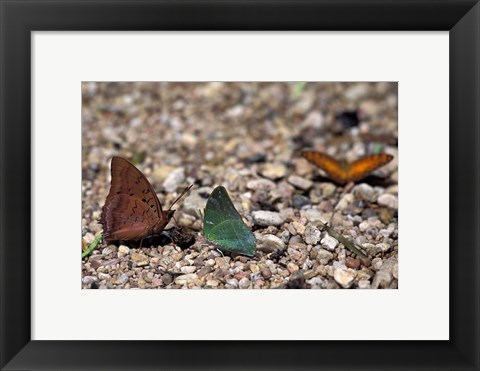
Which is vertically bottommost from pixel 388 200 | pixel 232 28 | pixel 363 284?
pixel 363 284

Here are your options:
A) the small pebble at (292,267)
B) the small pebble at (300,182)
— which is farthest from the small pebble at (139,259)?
the small pebble at (300,182)

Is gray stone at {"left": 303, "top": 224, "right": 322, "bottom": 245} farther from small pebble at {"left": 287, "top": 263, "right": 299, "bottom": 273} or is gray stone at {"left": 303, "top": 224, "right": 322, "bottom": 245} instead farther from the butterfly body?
the butterfly body

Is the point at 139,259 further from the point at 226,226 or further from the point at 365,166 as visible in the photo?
the point at 365,166

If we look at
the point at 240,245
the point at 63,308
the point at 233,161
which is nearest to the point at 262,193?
the point at 233,161

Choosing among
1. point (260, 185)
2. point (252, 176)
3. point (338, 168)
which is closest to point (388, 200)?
point (338, 168)

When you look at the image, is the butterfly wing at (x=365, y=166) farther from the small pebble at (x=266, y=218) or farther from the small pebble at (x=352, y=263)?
the small pebble at (x=352, y=263)

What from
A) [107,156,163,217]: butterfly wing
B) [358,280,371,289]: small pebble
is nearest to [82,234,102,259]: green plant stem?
[107,156,163,217]: butterfly wing

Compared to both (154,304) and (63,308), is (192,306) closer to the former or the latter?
(154,304)
